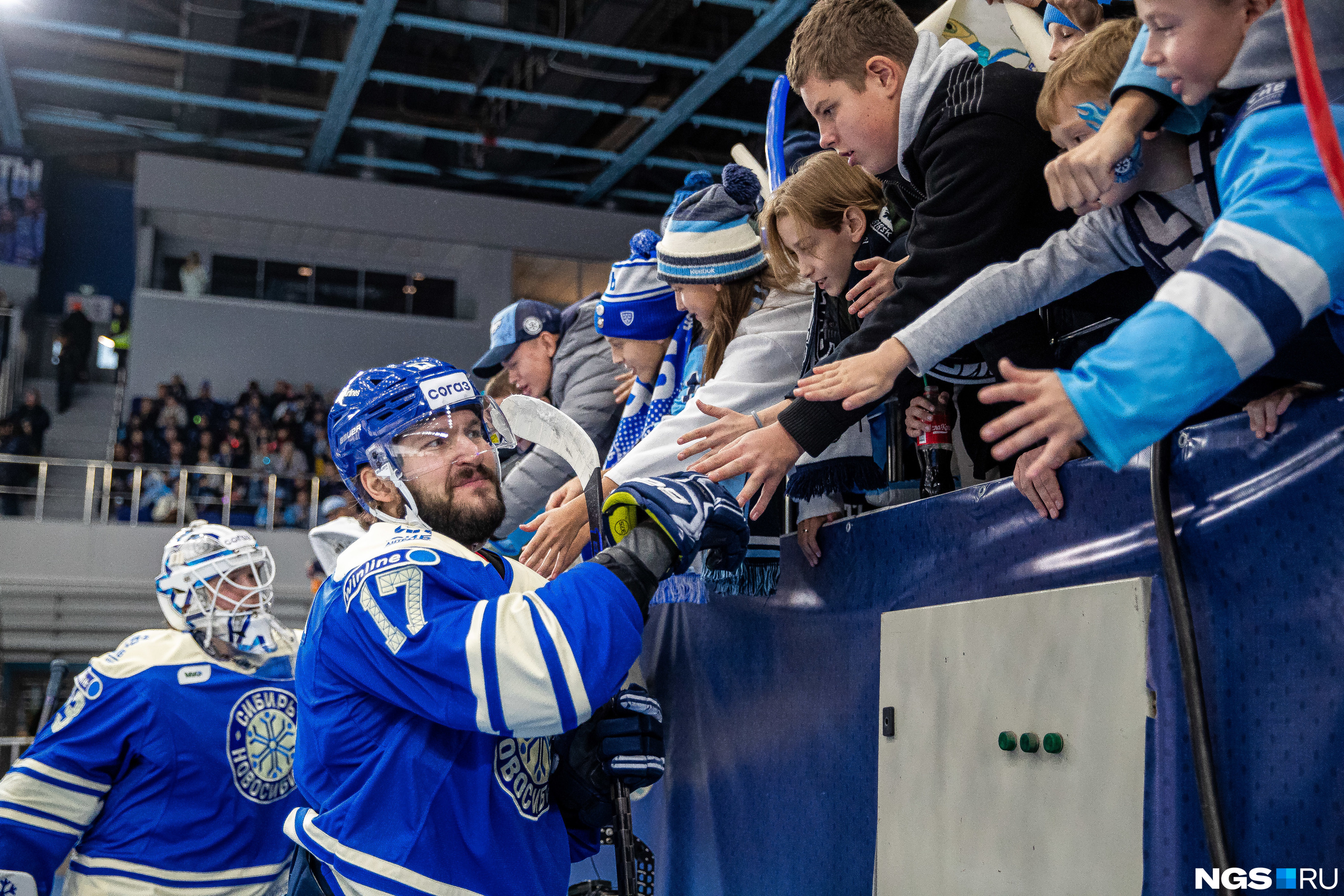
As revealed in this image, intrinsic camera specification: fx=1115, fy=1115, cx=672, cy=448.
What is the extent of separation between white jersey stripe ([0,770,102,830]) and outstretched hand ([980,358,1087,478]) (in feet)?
11.2

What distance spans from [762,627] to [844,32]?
134cm

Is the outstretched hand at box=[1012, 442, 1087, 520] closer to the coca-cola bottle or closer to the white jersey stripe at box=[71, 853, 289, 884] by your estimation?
the coca-cola bottle

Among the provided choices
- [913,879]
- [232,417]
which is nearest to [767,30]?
[232,417]

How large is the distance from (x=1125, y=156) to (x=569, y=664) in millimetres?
1101

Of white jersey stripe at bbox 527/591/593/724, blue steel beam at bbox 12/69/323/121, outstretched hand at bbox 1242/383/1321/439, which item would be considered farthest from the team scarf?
blue steel beam at bbox 12/69/323/121

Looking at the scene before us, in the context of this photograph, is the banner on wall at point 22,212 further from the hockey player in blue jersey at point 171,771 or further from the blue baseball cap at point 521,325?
the blue baseball cap at point 521,325

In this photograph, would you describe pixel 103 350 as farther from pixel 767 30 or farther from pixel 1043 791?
pixel 1043 791

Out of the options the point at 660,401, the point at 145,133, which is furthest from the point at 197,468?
the point at 660,401

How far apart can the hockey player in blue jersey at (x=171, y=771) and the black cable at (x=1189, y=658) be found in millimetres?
3240

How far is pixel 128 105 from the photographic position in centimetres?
1681

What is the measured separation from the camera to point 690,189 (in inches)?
124

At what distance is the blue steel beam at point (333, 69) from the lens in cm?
1394

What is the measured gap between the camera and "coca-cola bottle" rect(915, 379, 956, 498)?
2133 millimetres

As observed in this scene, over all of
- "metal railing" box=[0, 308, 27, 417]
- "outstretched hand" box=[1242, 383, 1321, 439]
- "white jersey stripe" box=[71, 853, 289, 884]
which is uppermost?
"metal railing" box=[0, 308, 27, 417]
